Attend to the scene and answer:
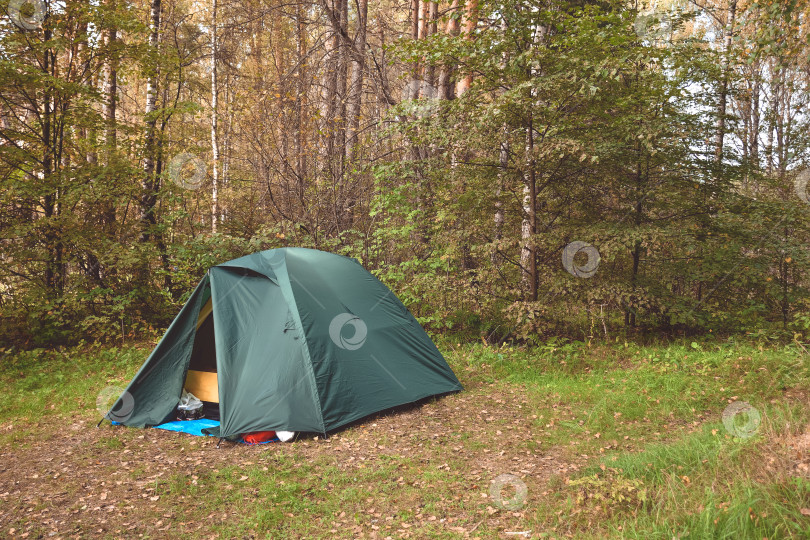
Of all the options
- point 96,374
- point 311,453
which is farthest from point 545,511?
point 96,374

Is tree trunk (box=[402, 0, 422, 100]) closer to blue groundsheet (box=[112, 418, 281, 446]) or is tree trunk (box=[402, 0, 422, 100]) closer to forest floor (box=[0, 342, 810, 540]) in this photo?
forest floor (box=[0, 342, 810, 540])

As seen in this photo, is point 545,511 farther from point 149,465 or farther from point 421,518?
point 149,465

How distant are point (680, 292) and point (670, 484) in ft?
17.8

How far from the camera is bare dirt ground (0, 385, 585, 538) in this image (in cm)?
355

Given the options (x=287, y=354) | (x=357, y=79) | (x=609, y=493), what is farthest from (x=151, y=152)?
(x=609, y=493)

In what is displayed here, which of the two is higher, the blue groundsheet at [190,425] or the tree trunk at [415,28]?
the tree trunk at [415,28]

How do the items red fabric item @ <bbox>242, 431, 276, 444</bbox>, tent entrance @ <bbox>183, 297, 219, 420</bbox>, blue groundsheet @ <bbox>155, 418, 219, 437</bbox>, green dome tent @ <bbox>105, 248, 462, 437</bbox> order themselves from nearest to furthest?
red fabric item @ <bbox>242, 431, 276, 444</bbox> → green dome tent @ <bbox>105, 248, 462, 437</bbox> → blue groundsheet @ <bbox>155, 418, 219, 437</bbox> → tent entrance @ <bbox>183, 297, 219, 420</bbox>

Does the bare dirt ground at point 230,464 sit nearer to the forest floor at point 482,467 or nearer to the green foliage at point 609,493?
the forest floor at point 482,467

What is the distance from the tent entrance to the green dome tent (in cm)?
1

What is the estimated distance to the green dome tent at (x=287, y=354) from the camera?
16.6 ft

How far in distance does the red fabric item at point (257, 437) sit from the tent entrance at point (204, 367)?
108cm

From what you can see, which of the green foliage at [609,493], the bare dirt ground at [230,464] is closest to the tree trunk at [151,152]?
the bare dirt ground at [230,464]

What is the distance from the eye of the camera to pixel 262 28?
55.6ft

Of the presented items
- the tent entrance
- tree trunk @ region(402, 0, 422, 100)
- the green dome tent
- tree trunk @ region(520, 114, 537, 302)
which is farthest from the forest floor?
tree trunk @ region(402, 0, 422, 100)
